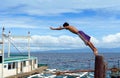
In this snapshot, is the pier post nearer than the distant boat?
Yes

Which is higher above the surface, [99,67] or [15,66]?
[99,67]

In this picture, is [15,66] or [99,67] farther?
[15,66]

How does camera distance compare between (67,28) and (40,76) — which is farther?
(40,76)

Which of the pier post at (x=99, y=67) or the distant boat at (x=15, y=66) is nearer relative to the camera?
the pier post at (x=99, y=67)

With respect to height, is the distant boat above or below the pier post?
below

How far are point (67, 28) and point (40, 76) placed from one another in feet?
132

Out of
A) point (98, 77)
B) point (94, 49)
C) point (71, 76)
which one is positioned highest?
point (94, 49)

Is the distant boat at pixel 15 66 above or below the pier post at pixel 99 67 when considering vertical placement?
below

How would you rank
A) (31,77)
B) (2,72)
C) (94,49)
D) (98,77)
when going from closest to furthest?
(94,49) < (98,77) < (2,72) < (31,77)

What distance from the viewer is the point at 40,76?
184 feet

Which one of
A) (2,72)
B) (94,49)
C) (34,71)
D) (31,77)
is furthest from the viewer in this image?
(34,71)

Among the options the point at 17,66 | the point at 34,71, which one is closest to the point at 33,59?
the point at 34,71

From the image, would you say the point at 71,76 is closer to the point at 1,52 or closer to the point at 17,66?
the point at 17,66

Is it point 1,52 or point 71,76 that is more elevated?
point 1,52
